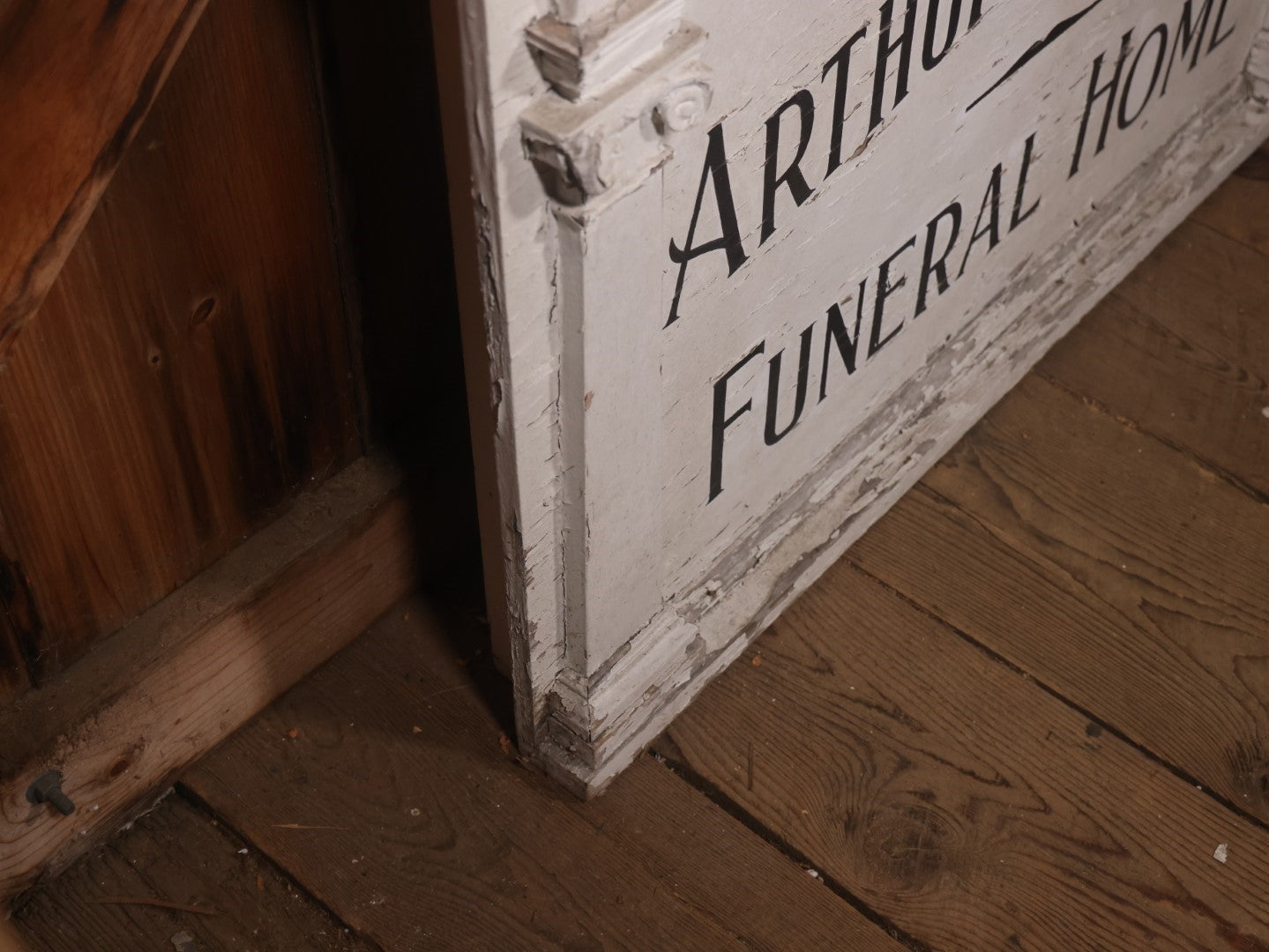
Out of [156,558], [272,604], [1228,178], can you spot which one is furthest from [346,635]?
[1228,178]

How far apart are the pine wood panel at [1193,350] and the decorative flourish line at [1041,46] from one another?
549 mm

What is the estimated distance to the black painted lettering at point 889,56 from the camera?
1205mm

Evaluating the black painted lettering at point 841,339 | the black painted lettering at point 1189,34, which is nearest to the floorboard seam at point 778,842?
the black painted lettering at point 841,339

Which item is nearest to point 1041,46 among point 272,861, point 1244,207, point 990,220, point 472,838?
point 990,220

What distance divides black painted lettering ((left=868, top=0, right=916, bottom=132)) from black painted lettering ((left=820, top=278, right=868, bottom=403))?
21cm

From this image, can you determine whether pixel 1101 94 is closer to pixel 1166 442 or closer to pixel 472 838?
pixel 1166 442

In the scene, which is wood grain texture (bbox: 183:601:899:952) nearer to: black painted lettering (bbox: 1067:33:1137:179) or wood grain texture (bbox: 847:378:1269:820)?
wood grain texture (bbox: 847:378:1269:820)

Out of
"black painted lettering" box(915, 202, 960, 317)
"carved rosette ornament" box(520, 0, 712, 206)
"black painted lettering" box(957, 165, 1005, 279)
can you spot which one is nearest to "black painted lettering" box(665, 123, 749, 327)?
"carved rosette ornament" box(520, 0, 712, 206)

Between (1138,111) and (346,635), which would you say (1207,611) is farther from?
(346,635)

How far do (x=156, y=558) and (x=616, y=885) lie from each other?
1.83ft

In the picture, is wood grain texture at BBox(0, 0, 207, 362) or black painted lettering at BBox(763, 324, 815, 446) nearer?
wood grain texture at BBox(0, 0, 207, 362)

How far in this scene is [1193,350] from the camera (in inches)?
76.0

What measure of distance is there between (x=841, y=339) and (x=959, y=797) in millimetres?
504

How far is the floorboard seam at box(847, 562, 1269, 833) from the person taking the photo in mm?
1473
